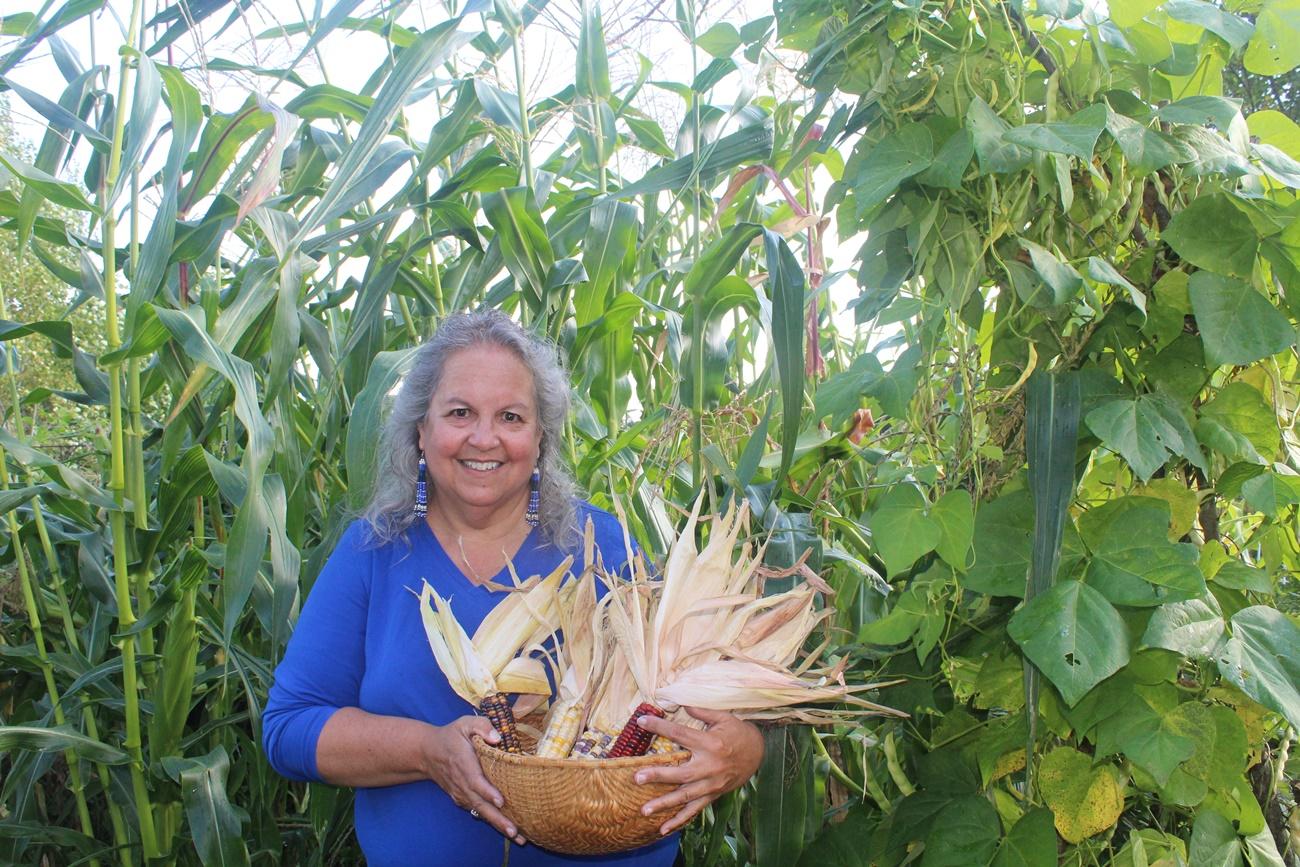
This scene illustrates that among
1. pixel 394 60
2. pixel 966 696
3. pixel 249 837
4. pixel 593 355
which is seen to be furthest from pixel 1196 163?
pixel 249 837

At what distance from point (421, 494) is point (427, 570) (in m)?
0.13

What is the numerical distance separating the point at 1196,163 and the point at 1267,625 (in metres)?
0.55

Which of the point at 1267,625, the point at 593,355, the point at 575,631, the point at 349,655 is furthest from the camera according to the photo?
the point at 593,355

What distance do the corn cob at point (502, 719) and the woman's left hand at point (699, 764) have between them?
0.56ft

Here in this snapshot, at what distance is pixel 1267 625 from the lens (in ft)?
3.97

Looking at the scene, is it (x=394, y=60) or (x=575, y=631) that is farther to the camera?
(x=394, y=60)

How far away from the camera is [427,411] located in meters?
1.74

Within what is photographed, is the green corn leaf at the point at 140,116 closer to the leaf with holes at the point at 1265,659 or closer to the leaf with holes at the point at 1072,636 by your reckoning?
the leaf with holes at the point at 1072,636

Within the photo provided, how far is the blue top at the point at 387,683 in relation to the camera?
1.55 metres

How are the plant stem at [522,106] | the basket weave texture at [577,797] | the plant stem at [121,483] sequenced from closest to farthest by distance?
1. the basket weave texture at [577,797]
2. the plant stem at [121,483]
3. the plant stem at [522,106]

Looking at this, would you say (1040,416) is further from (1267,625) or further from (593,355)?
(593,355)

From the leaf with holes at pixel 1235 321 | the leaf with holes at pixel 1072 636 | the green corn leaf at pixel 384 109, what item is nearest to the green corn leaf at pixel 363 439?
the green corn leaf at pixel 384 109

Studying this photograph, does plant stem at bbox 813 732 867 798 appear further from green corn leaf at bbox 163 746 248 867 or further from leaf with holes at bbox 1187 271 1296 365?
green corn leaf at bbox 163 746 248 867

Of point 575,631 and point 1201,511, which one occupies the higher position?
point 1201,511
